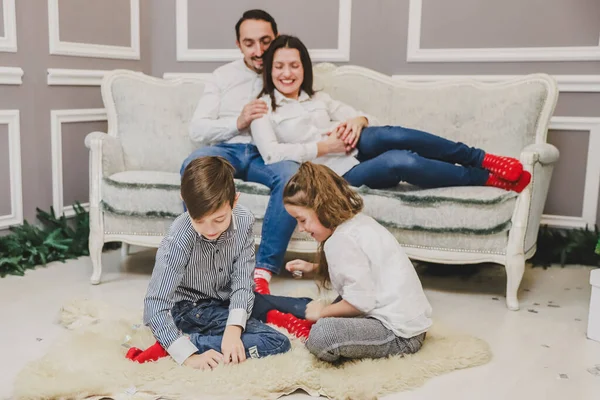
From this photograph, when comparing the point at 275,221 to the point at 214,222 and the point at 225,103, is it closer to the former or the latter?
the point at 225,103

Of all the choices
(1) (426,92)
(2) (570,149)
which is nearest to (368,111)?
(1) (426,92)

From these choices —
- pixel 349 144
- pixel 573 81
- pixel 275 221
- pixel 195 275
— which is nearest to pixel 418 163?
pixel 349 144

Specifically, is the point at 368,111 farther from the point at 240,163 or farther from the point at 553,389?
the point at 553,389

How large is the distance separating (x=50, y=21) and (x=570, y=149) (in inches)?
108

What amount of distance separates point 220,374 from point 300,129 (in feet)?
4.56

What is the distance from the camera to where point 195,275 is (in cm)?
197

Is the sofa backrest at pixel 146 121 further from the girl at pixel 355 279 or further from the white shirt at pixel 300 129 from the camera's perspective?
the girl at pixel 355 279

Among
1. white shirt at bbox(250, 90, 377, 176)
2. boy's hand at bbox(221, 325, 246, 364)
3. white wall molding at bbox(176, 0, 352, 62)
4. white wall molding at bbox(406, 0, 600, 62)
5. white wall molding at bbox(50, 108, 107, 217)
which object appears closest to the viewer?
boy's hand at bbox(221, 325, 246, 364)

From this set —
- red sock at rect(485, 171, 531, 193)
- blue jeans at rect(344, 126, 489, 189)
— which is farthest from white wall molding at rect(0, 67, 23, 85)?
red sock at rect(485, 171, 531, 193)

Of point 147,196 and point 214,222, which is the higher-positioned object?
point 214,222

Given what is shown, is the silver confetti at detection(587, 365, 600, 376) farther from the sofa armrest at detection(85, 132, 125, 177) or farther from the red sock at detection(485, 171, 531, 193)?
the sofa armrest at detection(85, 132, 125, 177)

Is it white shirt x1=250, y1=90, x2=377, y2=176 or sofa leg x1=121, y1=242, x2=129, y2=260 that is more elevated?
white shirt x1=250, y1=90, x2=377, y2=176

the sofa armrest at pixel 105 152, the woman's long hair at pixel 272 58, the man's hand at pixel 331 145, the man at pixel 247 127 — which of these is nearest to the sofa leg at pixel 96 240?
the sofa armrest at pixel 105 152

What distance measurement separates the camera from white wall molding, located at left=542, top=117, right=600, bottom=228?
339 centimetres
